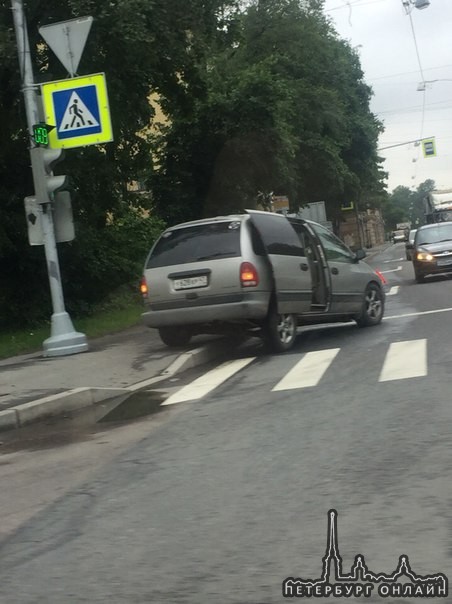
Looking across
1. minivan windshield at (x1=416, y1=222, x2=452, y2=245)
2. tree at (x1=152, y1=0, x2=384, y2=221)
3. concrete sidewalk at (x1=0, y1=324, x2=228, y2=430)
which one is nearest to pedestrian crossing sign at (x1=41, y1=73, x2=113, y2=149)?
concrete sidewalk at (x1=0, y1=324, x2=228, y2=430)

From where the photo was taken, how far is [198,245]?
11805mm

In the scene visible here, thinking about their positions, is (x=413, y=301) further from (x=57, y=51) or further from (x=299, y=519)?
(x=299, y=519)

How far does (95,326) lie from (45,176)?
5115 millimetres

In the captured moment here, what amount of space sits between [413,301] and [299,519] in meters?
14.4

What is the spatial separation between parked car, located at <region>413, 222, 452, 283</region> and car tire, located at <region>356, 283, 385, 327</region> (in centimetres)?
978

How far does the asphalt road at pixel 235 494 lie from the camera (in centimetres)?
394

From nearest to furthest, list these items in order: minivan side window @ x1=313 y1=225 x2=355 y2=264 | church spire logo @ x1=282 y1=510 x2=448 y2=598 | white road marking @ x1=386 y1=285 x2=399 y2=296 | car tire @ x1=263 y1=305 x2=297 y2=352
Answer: church spire logo @ x1=282 y1=510 x2=448 y2=598
car tire @ x1=263 y1=305 x2=297 y2=352
minivan side window @ x1=313 y1=225 x2=355 y2=264
white road marking @ x1=386 y1=285 x2=399 y2=296

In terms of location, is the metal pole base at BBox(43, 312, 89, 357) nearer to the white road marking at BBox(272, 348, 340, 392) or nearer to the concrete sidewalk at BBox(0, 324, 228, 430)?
the concrete sidewalk at BBox(0, 324, 228, 430)

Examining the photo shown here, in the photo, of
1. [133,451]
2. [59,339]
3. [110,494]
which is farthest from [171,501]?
[59,339]

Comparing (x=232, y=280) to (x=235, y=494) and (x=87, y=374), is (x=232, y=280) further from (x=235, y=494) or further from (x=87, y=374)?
(x=235, y=494)

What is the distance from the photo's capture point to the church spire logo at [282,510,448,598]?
3582 mm

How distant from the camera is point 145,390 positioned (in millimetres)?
9891

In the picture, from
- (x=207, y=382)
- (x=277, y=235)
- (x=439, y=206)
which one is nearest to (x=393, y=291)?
(x=277, y=235)

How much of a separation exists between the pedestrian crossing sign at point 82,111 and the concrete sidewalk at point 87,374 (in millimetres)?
3092
